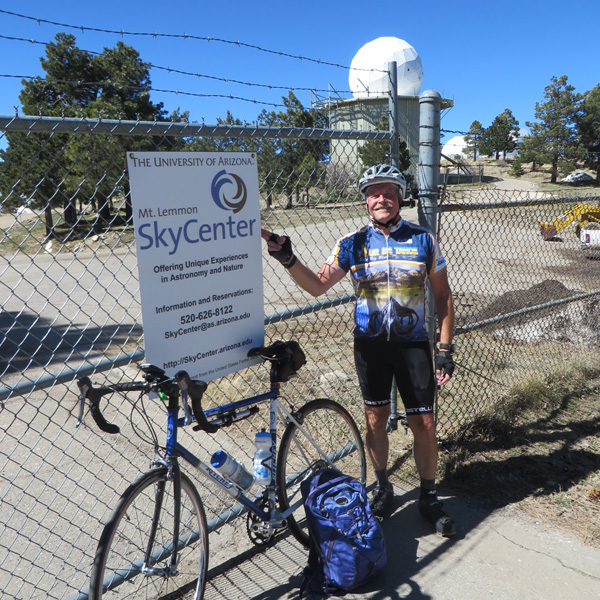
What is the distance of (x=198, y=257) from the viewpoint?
2.68 meters

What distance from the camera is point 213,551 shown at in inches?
125

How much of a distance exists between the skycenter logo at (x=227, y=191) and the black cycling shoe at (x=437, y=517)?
2.08 meters

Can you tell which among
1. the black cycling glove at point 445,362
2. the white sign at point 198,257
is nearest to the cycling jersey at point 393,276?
the black cycling glove at point 445,362

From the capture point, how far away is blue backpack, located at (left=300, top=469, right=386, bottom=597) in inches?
107

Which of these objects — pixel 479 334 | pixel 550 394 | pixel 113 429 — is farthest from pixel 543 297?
pixel 113 429

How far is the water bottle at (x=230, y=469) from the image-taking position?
8.61 ft

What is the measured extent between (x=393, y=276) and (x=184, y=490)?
157cm

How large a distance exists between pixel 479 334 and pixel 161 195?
5.61m

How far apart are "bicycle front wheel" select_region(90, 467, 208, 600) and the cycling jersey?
1382 millimetres

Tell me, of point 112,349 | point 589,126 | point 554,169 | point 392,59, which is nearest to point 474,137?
point 392,59

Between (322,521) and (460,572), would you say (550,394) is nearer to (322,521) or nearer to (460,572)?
(460,572)

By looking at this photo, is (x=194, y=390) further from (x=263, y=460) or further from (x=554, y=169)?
(x=554, y=169)

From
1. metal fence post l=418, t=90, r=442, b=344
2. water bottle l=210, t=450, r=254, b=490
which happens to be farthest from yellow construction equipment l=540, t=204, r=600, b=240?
water bottle l=210, t=450, r=254, b=490

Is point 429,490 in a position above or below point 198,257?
below
